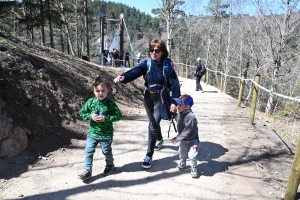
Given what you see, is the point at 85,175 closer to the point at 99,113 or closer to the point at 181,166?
the point at 99,113

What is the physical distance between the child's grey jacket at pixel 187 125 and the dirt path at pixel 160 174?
560mm

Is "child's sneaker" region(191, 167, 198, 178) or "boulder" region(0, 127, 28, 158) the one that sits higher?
"boulder" region(0, 127, 28, 158)

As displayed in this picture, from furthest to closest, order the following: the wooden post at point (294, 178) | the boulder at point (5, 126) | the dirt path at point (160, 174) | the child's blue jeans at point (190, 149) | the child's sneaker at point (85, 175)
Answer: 1. the boulder at point (5, 126)
2. the child's blue jeans at point (190, 149)
3. the child's sneaker at point (85, 175)
4. the dirt path at point (160, 174)
5. the wooden post at point (294, 178)

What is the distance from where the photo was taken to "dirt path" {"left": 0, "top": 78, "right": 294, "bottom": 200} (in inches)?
110

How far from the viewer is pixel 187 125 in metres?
2.98

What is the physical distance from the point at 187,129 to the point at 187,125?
0.05m

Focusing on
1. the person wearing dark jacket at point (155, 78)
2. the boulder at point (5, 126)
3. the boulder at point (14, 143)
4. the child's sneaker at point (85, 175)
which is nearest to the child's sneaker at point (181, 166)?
the person wearing dark jacket at point (155, 78)

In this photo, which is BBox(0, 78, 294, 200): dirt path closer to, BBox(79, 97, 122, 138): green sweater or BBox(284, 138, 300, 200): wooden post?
BBox(284, 138, 300, 200): wooden post

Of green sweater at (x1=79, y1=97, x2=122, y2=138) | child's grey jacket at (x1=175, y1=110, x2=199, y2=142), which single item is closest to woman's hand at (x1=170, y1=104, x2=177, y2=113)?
child's grey jacket at (x1=175, y1=110, x2=199, y2=142)

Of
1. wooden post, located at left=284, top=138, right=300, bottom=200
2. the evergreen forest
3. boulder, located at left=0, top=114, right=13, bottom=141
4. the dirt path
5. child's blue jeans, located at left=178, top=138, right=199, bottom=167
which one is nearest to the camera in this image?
wooden post, located at left=284, top=138, right=300, bottom=200

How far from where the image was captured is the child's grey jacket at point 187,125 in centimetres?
299

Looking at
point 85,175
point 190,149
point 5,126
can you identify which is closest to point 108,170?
point 85,175

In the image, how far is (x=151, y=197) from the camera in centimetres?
271

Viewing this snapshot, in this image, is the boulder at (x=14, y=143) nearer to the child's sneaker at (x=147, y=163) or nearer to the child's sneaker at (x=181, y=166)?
the child's sneaker at (x=147, y=163)
